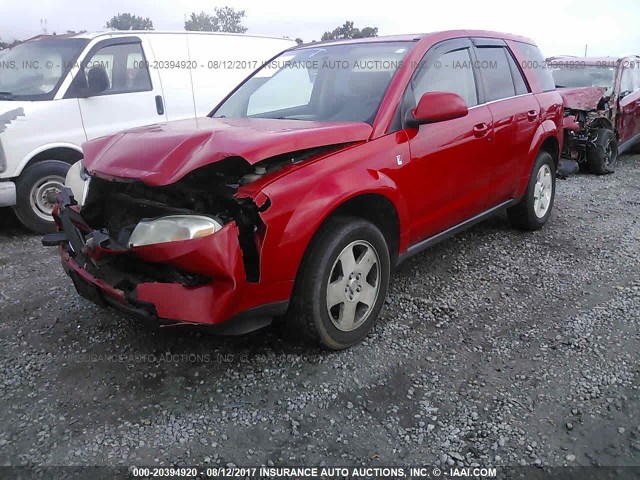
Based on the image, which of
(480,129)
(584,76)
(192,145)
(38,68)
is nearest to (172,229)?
(192,145)

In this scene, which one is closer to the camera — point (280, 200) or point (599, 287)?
point (280, 200)

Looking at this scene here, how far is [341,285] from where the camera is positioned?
116 inches

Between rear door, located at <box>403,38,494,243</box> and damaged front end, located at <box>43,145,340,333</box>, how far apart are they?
80 cm

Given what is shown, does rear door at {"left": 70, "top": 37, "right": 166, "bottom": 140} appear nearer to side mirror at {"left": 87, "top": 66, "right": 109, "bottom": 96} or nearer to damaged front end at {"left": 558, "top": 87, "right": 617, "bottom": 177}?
side mirror at {"left": 87, "top": 66, "right": 109, "bottom": 96}

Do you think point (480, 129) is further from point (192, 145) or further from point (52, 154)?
point (52, 154)

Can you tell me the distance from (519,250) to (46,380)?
150 inches

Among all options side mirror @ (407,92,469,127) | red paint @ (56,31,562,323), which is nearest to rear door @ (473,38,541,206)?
red paint @ (56,31,562,323)

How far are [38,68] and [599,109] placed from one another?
760 cm

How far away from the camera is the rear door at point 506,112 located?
4.18 meters

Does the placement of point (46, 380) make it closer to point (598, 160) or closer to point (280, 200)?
point (280, 200)

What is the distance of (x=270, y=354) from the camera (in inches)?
118

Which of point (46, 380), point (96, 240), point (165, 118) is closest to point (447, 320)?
point (96, 240)

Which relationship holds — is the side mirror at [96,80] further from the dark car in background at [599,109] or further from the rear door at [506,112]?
the dark car in background at [599,109]

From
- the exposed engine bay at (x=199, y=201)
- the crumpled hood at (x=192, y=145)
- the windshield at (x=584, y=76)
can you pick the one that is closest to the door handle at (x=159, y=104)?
the crumpled hood at (x=192, y=145)
